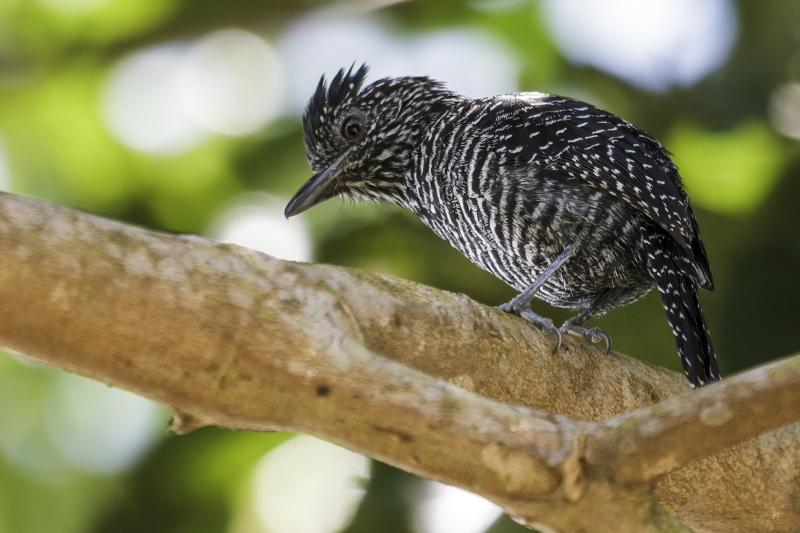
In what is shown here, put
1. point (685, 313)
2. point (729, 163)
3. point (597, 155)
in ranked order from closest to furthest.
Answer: point (685, 313)
point (597, 155)
point (729, 163)

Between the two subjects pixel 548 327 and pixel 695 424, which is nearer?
pixel 695 424

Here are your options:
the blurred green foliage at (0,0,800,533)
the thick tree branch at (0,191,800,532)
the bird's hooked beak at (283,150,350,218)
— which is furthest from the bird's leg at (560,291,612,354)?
the thick tree branch at (0,191,800,532)

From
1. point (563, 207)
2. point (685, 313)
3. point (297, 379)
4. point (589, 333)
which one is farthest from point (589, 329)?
point (297, 379)

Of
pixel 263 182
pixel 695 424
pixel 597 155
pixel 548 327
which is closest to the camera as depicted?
pixel 695 424

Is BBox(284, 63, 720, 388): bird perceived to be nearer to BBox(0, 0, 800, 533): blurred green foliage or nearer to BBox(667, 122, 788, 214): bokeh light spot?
BBox(0, 0, 800, 533): blurred green foliage

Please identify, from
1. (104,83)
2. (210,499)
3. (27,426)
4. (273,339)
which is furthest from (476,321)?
(104,83)

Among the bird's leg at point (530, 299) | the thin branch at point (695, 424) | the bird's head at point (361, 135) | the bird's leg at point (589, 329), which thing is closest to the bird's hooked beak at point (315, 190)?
the bird's head at point (361, 135)

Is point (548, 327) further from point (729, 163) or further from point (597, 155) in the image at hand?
point (729, 163)
